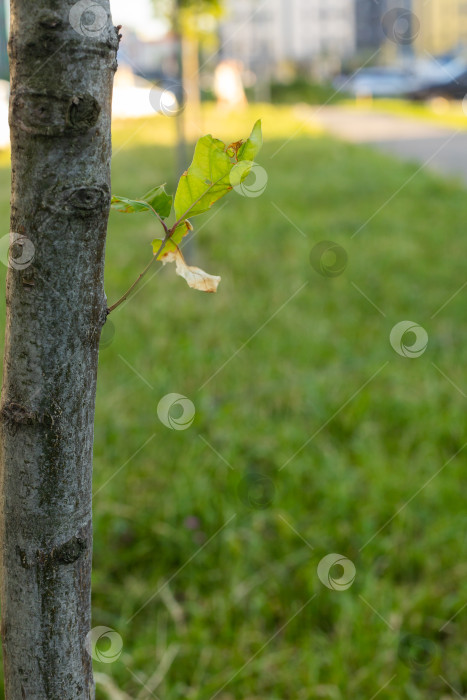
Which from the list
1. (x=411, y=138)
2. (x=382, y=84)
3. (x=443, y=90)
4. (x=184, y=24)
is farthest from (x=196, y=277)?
(x=382, y=84)

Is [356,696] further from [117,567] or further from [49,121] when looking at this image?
[49,121]

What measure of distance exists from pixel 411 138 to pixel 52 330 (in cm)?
1033

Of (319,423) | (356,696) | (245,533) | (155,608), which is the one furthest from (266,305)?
(356,696)

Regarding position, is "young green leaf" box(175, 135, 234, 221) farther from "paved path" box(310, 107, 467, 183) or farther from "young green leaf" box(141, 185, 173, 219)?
"paved path" box(310, 107, 467, 183)

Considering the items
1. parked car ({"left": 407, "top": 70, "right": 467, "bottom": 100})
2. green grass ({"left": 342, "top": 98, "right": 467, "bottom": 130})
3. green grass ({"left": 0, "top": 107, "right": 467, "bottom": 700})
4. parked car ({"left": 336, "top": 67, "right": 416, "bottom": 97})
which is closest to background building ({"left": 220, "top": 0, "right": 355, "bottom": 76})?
parked car ({"left": 336, "top": 67, "right": 416, "bottom": 97})

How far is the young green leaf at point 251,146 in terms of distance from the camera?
0.51m

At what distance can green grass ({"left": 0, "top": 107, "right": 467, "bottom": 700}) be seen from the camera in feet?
5.21

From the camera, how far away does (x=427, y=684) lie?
155 cm

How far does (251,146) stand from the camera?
20.5 inches

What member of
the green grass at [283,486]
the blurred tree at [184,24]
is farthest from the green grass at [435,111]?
the green grass at [283,486]

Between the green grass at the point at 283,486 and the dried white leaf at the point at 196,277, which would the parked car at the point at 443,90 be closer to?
the green grass at the point at 283,486

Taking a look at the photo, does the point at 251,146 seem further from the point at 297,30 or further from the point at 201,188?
the point at 297,30

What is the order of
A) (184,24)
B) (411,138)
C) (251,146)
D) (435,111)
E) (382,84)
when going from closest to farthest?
(251,146) < (184,24) < (411,138) < (435,111) < (382,84)

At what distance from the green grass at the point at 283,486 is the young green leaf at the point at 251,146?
4.06 feet
